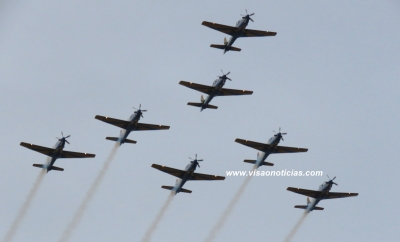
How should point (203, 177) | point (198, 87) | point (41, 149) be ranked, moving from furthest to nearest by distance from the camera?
point (198, 87), point (203, 177), point (41, 149)

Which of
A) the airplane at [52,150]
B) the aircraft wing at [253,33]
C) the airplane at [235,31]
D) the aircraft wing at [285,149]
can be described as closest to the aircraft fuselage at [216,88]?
the airplane at [235,31]

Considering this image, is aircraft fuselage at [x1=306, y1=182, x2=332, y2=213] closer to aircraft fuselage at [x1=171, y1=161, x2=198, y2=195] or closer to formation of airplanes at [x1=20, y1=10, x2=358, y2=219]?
formation of airplanes at [x1=20, y1=10, x2=358, y2=219]

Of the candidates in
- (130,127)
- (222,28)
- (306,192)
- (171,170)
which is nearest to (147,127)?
(130,127)

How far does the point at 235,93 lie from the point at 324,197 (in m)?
21.1

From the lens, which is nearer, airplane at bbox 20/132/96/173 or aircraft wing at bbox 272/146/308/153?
airplane at bbox 20/132/96/173

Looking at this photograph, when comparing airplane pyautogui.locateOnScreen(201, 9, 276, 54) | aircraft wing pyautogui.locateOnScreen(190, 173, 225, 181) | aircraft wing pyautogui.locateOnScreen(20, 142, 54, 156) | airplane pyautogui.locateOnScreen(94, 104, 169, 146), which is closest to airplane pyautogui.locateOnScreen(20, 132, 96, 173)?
aircraft wing pyautogui.locateOnScreen(20, 142, 54, 156)

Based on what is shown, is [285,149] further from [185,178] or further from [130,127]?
[130,127]

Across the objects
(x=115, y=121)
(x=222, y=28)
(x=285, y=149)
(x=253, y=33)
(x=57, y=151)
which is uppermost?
(x=253, y=33)

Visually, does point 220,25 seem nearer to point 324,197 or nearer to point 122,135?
point 122,135

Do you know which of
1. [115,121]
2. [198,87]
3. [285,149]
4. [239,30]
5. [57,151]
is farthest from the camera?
[285,149]

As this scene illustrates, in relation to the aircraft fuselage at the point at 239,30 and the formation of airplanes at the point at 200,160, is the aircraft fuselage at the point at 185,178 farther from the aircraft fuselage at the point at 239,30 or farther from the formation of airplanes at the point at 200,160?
the aircraft fuselage at the point at 239,30

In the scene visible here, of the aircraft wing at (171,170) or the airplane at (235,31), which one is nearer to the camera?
the aircraft wing at (171,170)

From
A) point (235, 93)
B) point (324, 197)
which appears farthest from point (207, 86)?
point (324, 197)

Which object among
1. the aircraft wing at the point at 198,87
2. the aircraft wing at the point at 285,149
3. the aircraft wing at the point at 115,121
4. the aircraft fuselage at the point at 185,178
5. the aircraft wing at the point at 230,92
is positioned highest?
the aircraft wing at the point at 230,92
